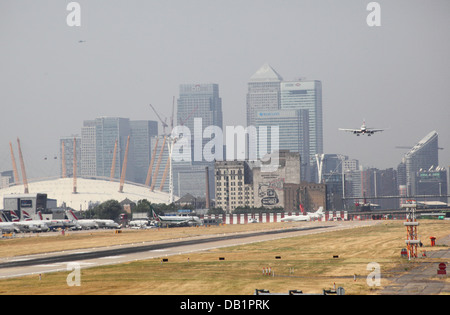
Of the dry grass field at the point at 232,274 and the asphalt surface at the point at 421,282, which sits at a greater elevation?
the asphalt surface at the point at 421,282

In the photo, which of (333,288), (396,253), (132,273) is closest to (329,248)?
(396,253)

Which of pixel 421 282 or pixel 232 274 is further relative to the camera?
pixel 232 274

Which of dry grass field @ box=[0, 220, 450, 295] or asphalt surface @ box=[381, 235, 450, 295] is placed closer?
asphalt surface @ box=[381, 235, 450, 295]

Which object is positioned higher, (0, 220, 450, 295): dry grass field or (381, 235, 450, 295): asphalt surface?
(381, 235, 450, 295): asphalt surface

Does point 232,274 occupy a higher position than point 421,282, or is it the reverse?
point 421,282

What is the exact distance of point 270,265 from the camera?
7756 cm

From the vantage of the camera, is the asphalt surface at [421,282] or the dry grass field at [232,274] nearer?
the asphalt surface at [421,282]

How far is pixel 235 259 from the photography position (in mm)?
87875

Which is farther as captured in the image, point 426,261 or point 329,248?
point 329,248
